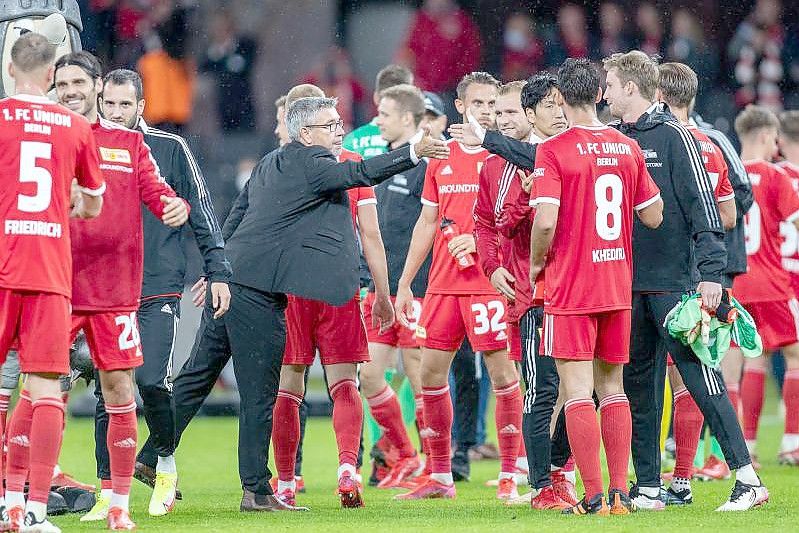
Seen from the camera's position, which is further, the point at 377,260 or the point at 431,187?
the point at 431,187

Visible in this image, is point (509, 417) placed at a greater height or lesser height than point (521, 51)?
lesser

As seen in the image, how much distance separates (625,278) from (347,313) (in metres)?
1.64

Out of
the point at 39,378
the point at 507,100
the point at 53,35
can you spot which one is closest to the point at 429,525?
the point at 39,378

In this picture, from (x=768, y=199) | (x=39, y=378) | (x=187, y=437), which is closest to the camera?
(x=39, y=378)

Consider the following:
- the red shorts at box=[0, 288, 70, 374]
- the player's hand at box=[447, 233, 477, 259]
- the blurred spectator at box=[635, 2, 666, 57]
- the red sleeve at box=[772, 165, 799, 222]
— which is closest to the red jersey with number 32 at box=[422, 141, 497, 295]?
the player's hand at box=[447, 233, 477, 259]

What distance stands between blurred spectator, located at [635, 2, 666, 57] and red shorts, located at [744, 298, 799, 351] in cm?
769

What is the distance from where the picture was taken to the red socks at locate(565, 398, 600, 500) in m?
6.64

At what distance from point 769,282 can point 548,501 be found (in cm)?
371

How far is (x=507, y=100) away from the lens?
809cm

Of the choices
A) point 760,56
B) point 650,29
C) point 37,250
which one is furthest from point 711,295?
point 760,56

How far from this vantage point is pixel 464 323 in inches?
336

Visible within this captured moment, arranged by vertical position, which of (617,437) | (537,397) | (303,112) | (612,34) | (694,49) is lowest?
(617,437)

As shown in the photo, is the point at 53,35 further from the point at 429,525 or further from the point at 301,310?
the point at 429,525

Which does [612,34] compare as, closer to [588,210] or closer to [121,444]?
[588,210]
